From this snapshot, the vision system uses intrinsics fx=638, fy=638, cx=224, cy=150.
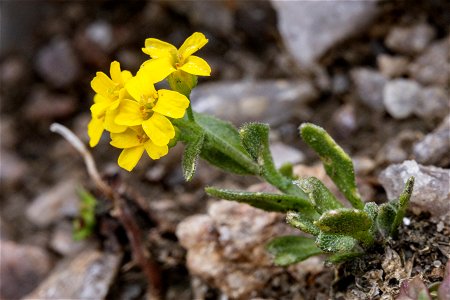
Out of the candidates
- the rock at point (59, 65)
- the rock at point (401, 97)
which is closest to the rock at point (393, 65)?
the rock at point (401, 97)

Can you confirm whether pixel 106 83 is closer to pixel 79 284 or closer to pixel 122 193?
pixel 122 193

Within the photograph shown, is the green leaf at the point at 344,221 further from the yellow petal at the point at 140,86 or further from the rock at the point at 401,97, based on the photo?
the rock at the point at 401,97

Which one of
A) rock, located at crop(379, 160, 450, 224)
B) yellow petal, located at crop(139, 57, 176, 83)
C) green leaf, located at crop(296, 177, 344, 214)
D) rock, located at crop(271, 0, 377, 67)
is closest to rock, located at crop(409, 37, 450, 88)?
rock, located at crop(271, 0, 377, 67)

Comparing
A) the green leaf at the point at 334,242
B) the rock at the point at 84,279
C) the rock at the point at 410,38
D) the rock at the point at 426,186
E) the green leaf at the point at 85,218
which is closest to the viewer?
the green leaf at the point at 334,242

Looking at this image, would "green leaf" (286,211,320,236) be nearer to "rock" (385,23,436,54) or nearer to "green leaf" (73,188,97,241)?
"green leaf" (73,188,97,241)

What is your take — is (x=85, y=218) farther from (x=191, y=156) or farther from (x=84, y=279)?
(x=191, y=156)

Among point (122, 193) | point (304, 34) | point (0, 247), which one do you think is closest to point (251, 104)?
point (304, 34)
